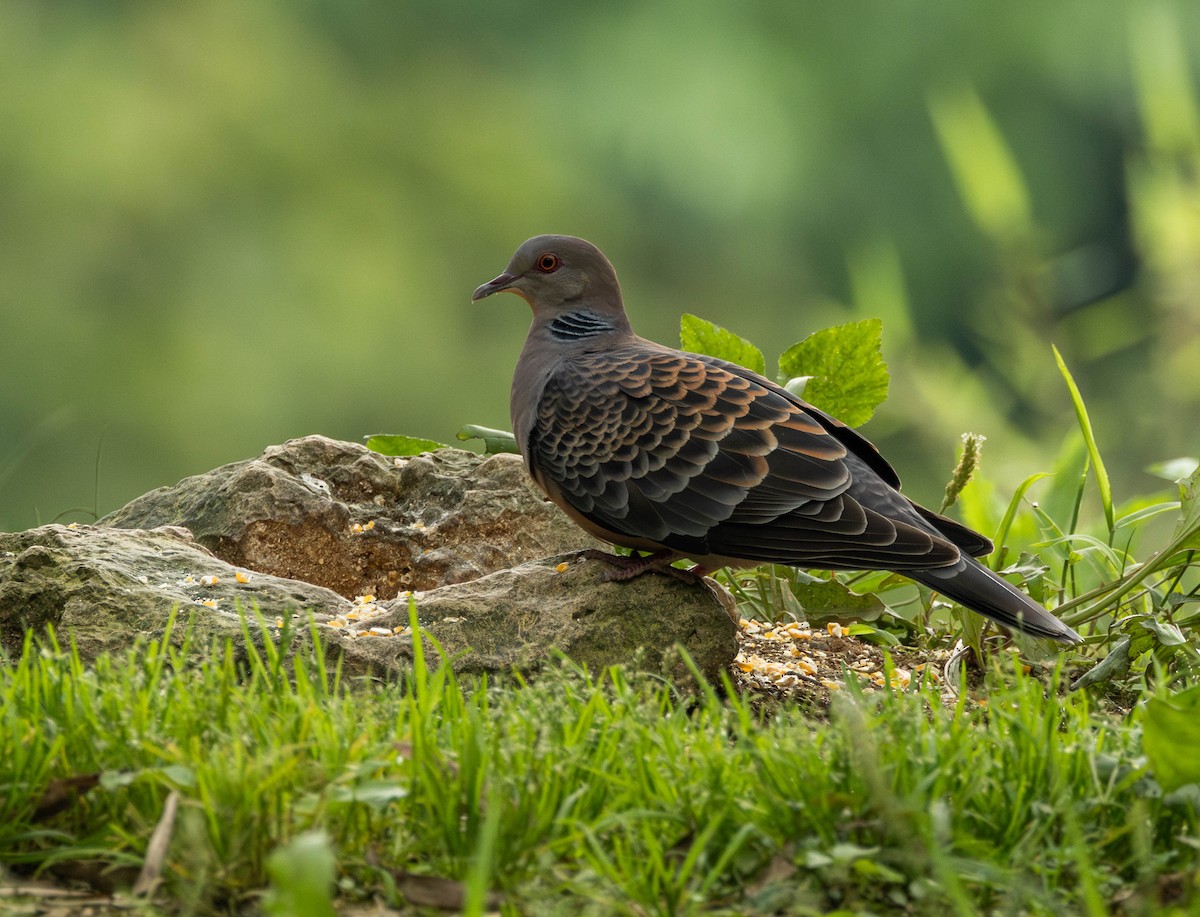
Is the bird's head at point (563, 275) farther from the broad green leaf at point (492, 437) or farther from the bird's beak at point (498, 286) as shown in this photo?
the broad green leaf at point (492, 437)

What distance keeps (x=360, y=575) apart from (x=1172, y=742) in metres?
2.58

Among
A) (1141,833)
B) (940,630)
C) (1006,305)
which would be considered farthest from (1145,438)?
(1141,833)

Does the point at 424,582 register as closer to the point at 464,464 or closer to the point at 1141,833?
the point at 464,464

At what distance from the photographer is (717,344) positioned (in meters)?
4.71

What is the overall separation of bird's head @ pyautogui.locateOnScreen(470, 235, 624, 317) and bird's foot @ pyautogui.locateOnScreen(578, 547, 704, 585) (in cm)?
107

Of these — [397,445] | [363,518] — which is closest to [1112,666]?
[363,518]

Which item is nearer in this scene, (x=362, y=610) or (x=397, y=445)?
(x=362, y=610)

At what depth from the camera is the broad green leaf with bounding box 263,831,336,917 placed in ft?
5.38

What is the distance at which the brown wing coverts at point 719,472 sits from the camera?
11.6 feet

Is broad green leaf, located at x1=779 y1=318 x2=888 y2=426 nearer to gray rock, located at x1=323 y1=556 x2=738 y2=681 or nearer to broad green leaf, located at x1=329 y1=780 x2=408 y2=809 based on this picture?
gray rock, located at x1=323 y1=556 x2=738 y2=681

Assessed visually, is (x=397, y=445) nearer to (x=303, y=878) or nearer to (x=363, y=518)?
(x=363, y=518)

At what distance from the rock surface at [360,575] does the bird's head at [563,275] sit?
0.57 metres

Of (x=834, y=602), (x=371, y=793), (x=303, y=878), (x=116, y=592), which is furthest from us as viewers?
(x=834, y=602)

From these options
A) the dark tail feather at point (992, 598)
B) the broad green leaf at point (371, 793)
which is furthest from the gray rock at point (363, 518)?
the broad green leaf at point (371, 793)
